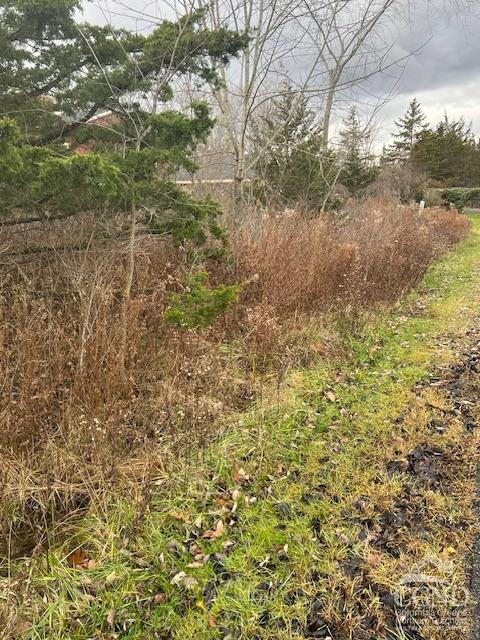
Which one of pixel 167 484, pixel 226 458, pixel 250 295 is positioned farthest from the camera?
pixel 250 295

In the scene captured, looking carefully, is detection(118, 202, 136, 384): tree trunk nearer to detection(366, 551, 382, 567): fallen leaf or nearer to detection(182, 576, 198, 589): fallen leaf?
detection(182, 576, 198, 589): fallen leaf

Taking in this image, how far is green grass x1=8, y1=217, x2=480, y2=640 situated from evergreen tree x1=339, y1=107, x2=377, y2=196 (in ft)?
26.9

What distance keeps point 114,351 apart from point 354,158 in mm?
12015

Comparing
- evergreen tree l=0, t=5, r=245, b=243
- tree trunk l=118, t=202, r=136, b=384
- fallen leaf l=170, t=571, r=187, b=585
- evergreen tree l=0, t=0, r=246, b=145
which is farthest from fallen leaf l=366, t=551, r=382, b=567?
evergreen tree l=0, t=0, r=246, b=145

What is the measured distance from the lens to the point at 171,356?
11.5 feet

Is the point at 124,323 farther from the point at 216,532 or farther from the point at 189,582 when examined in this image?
the point at 189,582

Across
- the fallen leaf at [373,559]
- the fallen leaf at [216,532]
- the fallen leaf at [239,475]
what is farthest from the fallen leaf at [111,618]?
the fallen leaf at [373,559]

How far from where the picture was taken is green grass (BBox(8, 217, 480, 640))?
1.78 meters

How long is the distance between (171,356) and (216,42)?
9.83 feet

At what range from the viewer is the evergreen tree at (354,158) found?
9.91m

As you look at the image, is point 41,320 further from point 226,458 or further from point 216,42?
point 216,42

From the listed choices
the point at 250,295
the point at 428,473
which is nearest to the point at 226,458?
the point at 428,473

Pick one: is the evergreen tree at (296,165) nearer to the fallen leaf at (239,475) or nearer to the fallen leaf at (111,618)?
the fallen leaf at (239,475)

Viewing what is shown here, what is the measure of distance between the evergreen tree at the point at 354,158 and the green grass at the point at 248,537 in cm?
819
